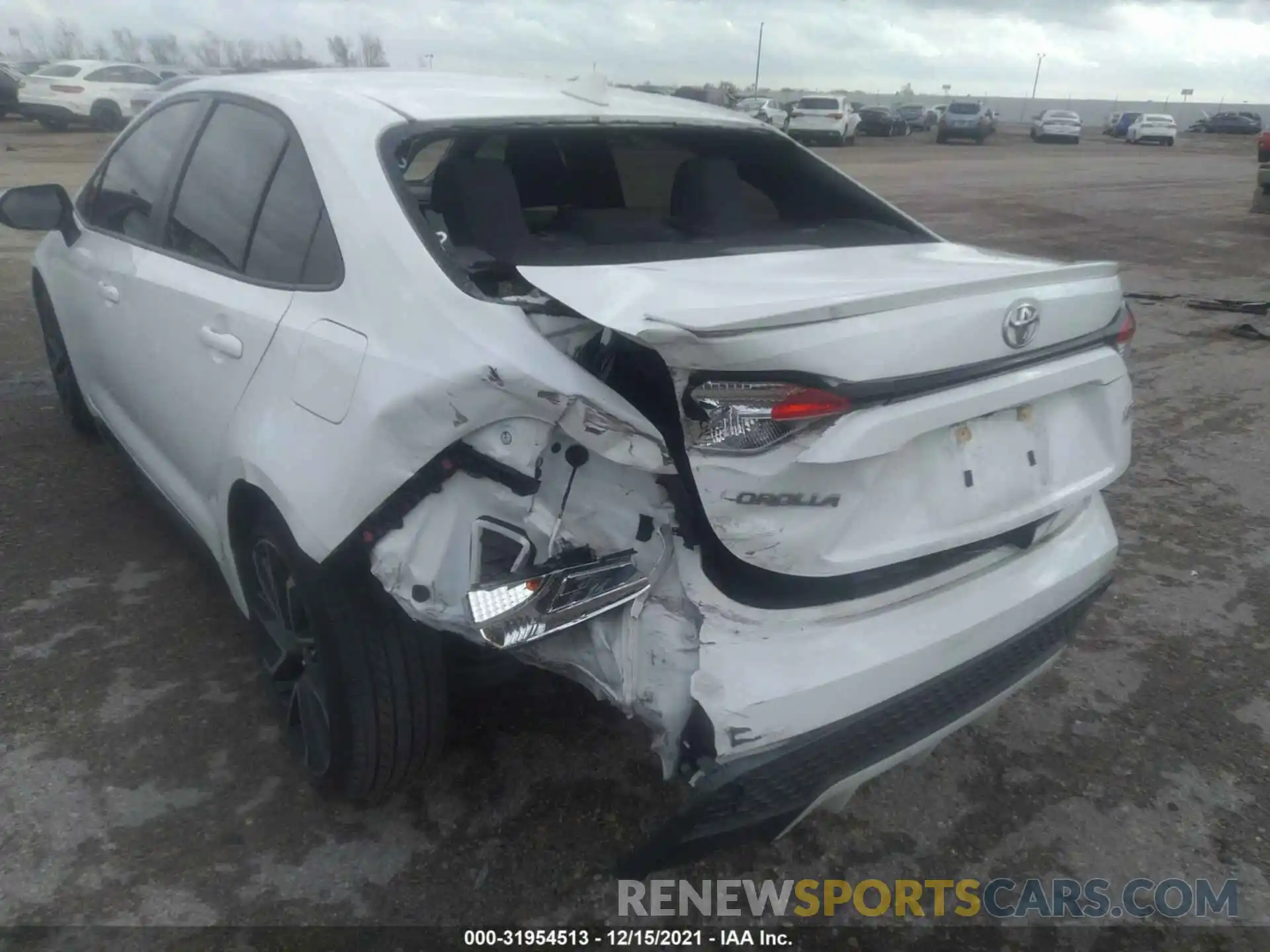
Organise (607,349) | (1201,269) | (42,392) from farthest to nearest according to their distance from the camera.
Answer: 1. (1201,269)
2. (42,392)
3. (607,349)

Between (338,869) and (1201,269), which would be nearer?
(338,869)

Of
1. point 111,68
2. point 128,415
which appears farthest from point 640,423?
point 111,68

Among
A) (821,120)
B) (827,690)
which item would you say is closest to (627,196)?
(827,690)

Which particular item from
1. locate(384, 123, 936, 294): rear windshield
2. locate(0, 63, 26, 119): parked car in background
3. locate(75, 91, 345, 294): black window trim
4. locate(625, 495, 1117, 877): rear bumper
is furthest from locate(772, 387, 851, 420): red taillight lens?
locate(0, 63, 26, 119): parked car in background

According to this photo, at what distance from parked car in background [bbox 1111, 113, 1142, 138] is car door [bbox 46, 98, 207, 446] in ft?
163

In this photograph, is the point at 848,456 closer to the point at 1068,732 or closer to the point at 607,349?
the point at 607,349

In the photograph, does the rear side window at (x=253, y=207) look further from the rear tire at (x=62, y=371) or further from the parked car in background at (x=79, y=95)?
the parked car in background at (x=79, y=95)

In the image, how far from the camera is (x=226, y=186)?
280 cm

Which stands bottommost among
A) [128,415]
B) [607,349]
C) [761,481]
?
[128,415]

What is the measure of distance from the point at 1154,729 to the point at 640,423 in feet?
6.65

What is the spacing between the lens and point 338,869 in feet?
7.47

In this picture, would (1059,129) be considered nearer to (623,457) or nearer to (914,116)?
(914,116)

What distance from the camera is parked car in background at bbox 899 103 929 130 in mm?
44562

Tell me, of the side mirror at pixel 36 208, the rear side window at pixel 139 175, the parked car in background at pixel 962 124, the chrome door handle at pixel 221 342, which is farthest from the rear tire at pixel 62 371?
the parked car in background at pixel 962 124
